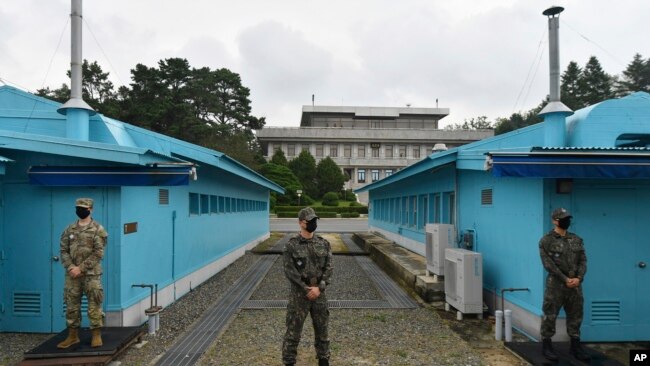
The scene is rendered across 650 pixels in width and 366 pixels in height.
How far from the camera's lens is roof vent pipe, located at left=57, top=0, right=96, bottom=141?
7.22 meters

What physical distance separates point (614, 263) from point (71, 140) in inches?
323

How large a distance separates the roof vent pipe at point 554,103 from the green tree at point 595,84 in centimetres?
5798

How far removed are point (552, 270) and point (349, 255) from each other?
13.0 meters

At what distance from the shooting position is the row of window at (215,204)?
1098 cm

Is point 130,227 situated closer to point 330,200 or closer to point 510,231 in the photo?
point 510,231

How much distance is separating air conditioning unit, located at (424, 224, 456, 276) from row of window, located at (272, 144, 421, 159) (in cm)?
5643

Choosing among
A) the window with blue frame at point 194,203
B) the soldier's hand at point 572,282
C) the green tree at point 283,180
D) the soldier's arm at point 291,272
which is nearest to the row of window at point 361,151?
the green tree at point 283,180

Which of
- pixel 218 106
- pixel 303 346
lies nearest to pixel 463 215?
pixel 303 346

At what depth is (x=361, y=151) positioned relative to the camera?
67.2m

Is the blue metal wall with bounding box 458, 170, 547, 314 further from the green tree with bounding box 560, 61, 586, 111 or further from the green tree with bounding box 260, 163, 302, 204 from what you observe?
the green tree with bounding box 560, 61, 586, 111

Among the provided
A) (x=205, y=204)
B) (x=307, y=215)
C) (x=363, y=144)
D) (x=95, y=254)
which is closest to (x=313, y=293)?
(x=307, y=215)

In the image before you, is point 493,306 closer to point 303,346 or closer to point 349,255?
point 303,346

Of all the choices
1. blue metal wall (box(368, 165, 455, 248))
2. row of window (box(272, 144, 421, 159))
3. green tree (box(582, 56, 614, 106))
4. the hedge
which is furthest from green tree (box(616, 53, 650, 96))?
blue metal wall (box(368, 165, 455, 248))

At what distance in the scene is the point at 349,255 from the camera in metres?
18.1
